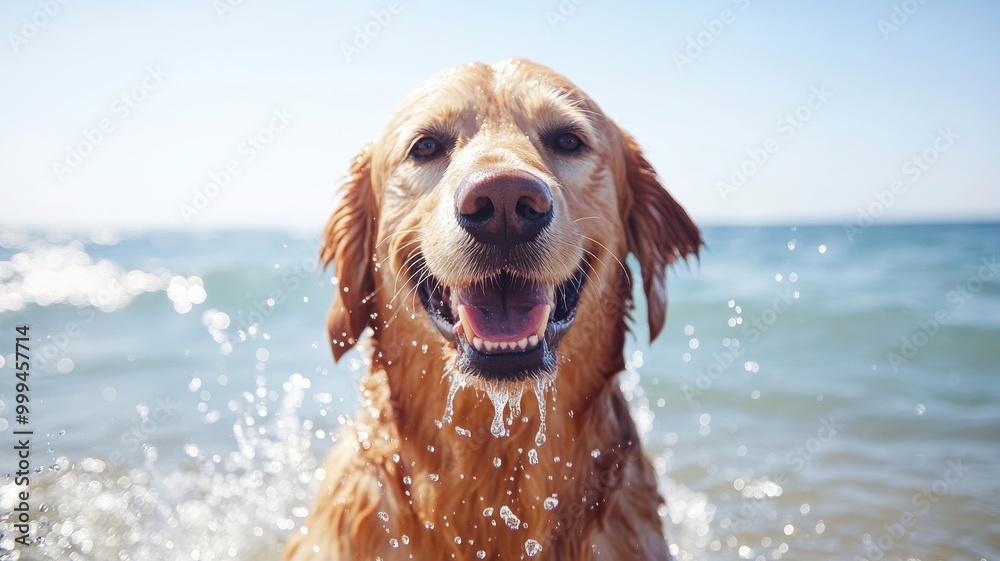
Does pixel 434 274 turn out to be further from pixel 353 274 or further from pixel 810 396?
pixel 810 396

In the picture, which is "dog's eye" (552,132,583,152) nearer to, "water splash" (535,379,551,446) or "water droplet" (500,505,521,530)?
"water splash" (535,379,551,446)

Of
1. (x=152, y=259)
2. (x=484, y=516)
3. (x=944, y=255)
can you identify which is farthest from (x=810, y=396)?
(x=152, y=259)

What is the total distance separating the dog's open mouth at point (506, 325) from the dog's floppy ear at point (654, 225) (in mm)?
574

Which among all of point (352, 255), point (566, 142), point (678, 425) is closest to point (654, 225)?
point (566, 142)

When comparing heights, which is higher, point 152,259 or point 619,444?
point 619,444

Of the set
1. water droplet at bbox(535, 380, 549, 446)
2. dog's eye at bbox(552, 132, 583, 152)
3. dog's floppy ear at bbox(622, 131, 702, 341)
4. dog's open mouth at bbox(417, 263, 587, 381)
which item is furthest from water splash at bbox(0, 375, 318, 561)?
dog's eye at bbox(552, 132, 583, 152)

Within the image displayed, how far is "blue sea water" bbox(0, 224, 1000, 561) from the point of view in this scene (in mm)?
4414

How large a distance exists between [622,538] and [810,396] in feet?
17.2

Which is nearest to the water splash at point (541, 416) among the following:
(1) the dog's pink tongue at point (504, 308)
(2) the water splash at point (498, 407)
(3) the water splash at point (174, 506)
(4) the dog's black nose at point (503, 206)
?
(2) the water splash at point (498, 407)

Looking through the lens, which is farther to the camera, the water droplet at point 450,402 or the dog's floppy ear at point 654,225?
the dog's floppy ear at point 654,225

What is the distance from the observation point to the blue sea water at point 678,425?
4.41 m

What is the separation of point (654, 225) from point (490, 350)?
1060mm

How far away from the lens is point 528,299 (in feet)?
8.13

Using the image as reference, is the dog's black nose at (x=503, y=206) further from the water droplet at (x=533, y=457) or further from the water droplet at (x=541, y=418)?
the water droplet at (x=533, y=457)
